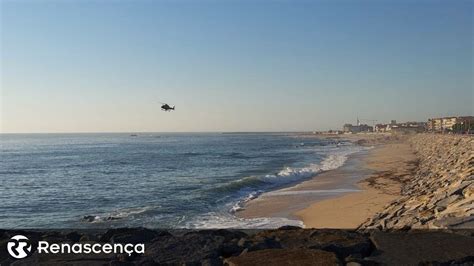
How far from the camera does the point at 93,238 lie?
18.9 feet

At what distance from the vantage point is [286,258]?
15.2 feet

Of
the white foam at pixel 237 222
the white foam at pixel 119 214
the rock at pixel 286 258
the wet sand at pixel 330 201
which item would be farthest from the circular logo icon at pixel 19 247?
the white foam at pixel 119 214

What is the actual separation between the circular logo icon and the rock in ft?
7.75

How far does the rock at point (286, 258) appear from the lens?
14.8 ft

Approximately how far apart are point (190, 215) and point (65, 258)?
29.7 ft

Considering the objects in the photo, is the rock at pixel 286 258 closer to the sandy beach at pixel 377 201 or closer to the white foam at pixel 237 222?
the sandy beach at pixel 377 201

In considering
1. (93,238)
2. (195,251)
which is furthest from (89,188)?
(195,251)

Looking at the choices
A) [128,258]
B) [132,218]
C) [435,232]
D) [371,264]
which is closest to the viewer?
[371,264]

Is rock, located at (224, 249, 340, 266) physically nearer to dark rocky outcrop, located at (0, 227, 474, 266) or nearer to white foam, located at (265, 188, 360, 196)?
dark rocky outcrop, located at (0, 227, 474, 266)

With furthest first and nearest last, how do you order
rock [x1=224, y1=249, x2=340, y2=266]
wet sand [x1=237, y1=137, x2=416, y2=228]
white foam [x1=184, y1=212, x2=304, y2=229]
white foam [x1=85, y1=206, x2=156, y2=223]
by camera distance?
white foam [x1=85, y1=206, x2=156, y2=223]
wet sand [x1=237, y1=137, x2=416, y2=228]
white foam [x1=184, y1=212, x2=304, y2=229]
rock [x1=224, y1=249, x2=340, y2=266]

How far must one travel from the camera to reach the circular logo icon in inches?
197

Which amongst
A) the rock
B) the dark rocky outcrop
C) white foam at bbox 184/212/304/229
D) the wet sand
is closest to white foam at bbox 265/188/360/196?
the wet sand

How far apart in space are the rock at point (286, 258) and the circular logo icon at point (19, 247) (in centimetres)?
236

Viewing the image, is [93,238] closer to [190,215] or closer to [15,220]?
[190,215]
